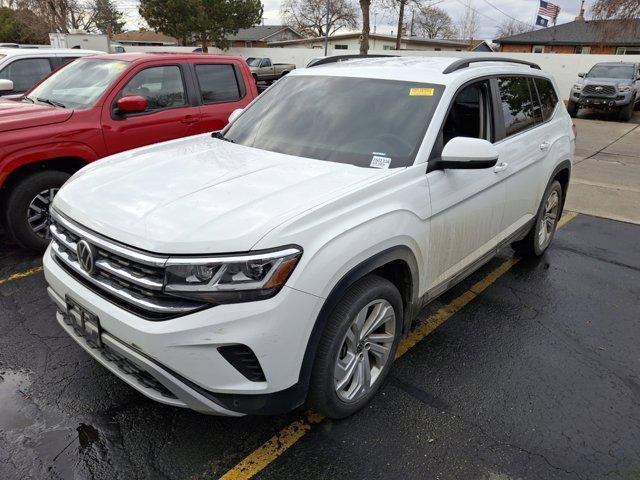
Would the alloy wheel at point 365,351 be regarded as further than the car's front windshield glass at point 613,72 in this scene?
No

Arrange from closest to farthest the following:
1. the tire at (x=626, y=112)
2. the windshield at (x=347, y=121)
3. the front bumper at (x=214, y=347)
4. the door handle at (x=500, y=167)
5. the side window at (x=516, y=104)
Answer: the front bumper at (x=214, y=347) → the windshield at (x=347, y=121) → the door handle at (x=500, y=167) → the side window at (x=516, y=104) → the tire at (x=626, y=112)

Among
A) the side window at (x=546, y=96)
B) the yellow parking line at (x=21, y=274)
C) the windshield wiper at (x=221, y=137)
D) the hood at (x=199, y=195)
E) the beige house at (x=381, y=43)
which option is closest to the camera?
the hood at (x=199, y=195)

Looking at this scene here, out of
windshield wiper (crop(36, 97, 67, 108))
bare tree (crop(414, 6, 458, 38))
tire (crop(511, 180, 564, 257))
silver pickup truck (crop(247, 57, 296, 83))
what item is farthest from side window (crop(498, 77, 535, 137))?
bare tree (crop(414, 6, 458, 38))

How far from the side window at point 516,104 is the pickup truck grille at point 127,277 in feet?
9.46

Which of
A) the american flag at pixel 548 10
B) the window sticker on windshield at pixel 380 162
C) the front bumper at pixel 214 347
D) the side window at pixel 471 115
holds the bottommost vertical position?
the front bumper at pixel 214 347

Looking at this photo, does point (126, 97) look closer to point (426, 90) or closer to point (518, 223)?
point (426, 90)

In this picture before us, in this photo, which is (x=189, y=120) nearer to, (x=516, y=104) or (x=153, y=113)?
(x=153, y=113)

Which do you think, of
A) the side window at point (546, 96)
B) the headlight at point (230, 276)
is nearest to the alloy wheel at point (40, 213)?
the headlight at point (230, 276)

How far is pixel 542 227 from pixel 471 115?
6.75 ft

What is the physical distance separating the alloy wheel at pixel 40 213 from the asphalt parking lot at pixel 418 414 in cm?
71

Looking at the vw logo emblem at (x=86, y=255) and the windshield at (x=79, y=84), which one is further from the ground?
the windshield at (x=79, y=84)

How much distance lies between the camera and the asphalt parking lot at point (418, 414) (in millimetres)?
2389

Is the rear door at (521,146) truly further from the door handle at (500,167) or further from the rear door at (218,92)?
the rear door at (218,92)

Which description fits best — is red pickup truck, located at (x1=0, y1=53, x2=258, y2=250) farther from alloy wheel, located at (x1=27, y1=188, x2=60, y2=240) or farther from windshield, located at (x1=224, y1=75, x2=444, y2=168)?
windshield, located at (x1=224, y1=75, x2=444, y2=168)
